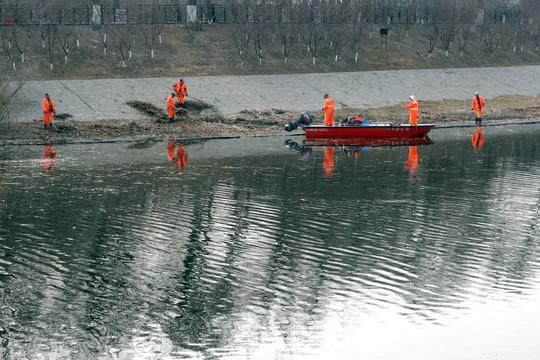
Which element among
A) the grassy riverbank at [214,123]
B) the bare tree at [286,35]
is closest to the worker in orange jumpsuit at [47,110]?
the grassy riverbank at [214,123]

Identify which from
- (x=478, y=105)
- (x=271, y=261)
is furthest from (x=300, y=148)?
(x=271, y=261)

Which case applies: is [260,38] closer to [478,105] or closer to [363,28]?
[363,28]

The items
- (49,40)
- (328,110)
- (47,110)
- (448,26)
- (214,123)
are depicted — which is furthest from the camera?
(448,26)

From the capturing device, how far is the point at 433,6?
210 feet

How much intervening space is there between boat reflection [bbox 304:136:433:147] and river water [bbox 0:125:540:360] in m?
5.48

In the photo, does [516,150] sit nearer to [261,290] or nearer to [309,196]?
[309,196]

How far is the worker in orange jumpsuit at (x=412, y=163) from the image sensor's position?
23.3 meters

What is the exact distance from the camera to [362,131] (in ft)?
103

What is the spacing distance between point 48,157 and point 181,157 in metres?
4.51

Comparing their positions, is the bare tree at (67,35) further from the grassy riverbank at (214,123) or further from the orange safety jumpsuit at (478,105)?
the orange safety jumpsuit at (478,105)

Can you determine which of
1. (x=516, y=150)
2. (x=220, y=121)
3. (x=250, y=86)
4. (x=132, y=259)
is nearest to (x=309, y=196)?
(x=132, y=259)

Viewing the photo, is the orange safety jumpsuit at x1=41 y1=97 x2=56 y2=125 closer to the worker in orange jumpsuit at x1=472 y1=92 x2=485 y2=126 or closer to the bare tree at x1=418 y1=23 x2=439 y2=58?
the worker in orange jumpsuit at x1=472 y1=92 x2=485 y2=126

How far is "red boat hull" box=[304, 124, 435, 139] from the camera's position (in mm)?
31172

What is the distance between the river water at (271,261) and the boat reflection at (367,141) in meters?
5.48
